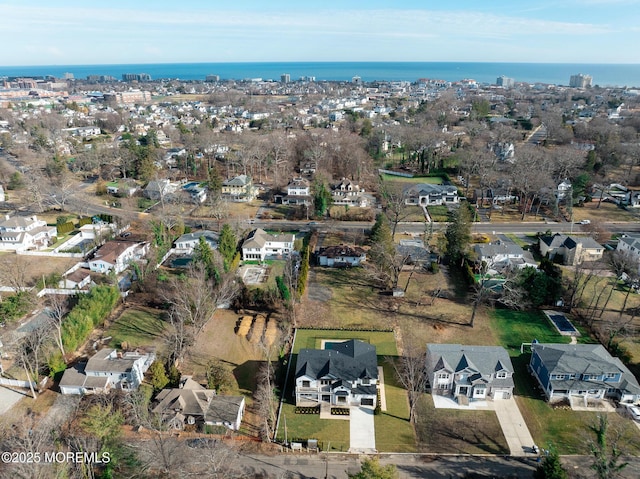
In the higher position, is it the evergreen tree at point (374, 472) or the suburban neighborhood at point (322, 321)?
the evergreen tree at point (374, 472)

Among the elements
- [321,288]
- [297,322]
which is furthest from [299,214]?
[297,322]

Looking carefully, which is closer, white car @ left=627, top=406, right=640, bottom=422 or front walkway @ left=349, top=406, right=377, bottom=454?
front walkway @ left=349, top=406, right=377, bottom=454

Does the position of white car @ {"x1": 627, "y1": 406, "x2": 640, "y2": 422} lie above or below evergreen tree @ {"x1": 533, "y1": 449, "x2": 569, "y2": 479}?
below

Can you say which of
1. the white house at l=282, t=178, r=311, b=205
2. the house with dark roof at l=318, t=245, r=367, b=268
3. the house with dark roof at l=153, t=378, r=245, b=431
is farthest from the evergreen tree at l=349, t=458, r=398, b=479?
the white house at l=282, t=178, r=311, b=205

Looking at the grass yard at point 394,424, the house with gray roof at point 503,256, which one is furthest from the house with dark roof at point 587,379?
the house with gray roof at point 503,256

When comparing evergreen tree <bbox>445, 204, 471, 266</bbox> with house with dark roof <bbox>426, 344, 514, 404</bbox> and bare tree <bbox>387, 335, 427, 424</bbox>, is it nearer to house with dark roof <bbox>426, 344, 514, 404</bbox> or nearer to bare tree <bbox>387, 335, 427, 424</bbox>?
bare tree <bbox>387, 335, 427, 424</bbox>

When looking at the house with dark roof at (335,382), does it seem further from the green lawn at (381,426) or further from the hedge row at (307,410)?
the green lawn at (381,426)

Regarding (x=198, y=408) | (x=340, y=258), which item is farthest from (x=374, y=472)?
(x=340, y=258)
